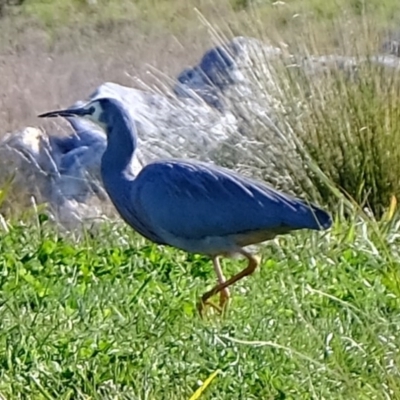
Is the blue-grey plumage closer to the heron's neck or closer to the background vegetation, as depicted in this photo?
the heron's neck

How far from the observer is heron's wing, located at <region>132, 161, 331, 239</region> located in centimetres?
561

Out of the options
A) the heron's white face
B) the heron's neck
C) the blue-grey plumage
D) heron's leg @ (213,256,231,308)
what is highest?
the heron's white face

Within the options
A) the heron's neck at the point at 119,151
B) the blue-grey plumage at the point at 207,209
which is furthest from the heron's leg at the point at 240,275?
the heron's neck at the point at 119,151

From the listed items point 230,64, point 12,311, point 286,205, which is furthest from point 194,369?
point 230,64

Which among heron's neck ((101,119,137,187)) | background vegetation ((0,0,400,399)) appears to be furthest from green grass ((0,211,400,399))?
heron's neck ((101,119,137,187))

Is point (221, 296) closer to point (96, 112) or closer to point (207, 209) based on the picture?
point (207, 209)

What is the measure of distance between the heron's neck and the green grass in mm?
402

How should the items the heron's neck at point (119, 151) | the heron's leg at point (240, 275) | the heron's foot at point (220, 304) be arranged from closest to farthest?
1. the heron's foot at point (220, 304)
2. the heron's leg at point (240, 275)
3. the heron's neck at point (119, 151)

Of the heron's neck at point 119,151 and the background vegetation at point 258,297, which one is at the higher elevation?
the heron's neck at point 119,151

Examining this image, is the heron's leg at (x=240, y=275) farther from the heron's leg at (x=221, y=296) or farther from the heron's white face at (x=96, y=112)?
the heron's white face at (x=96, y=112)

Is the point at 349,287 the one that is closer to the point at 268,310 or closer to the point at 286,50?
the point at 268,310

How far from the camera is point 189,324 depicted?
16.8 ft

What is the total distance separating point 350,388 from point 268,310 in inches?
46.0

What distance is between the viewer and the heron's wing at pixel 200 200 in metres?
5.61
